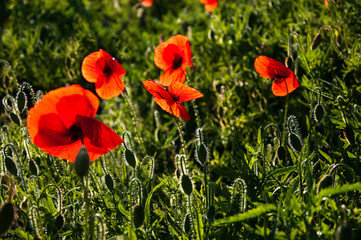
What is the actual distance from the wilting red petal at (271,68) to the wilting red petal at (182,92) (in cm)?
33

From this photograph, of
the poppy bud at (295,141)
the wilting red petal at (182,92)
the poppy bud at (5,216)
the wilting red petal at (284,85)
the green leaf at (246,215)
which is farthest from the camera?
the wilting red petal at (284,85)

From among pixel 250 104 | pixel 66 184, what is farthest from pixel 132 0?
pixel 66 184

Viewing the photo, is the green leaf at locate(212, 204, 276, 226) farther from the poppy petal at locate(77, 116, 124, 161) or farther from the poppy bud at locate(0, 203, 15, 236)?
the poppy bud at locate(0, 203, 15, 236)

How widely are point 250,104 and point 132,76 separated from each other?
1.20 meters

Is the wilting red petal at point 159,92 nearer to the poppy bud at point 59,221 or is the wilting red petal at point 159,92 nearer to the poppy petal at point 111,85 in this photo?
the poppy petal at point 111,85

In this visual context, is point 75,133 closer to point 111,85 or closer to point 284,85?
point 111,85

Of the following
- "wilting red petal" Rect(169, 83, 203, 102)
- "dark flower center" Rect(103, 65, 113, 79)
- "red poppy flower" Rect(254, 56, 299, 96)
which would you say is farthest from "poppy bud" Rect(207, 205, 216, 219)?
"dark flower center" Rect(103, 65, 113, 79)

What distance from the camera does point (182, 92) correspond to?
6.46 feet

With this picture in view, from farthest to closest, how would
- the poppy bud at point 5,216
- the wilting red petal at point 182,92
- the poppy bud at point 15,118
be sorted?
the poppy bud at point 15,118, the wilting red petal at point 182,92, the poppy bud at point 5,216

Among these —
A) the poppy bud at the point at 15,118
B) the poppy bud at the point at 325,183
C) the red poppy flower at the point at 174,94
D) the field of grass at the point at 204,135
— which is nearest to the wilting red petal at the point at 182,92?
the red poppy flower at the point at 174,94

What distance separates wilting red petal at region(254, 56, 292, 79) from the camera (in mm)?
2012

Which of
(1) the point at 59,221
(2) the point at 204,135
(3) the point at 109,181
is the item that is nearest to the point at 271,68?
(2) the point at 204,135

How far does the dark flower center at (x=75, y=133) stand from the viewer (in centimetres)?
161

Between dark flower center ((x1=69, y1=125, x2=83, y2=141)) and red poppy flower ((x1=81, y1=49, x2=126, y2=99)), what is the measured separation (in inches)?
25.0
